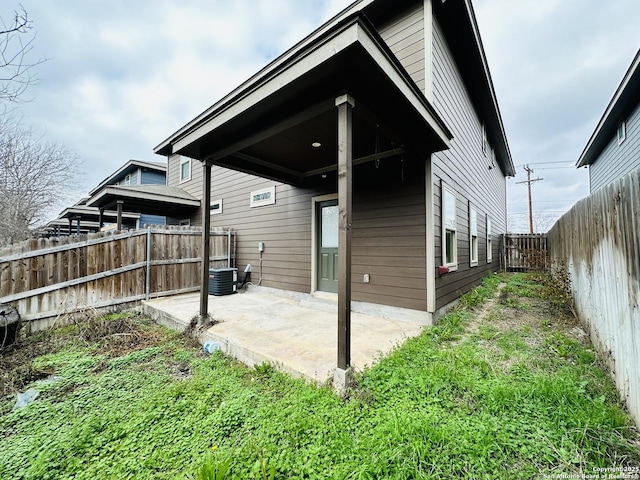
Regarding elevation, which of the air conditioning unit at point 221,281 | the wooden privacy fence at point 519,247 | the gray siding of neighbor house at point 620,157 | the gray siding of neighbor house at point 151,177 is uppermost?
the gray siding of neighbor house at point 151,177

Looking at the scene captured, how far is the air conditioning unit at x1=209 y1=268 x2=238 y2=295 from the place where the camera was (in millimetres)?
6105

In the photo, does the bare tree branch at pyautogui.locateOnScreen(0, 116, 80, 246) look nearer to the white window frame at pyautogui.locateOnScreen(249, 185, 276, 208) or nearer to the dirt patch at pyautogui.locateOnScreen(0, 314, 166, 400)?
the dirt patch at pyautogui.locateOnScreen(0, 314, 166, 400)

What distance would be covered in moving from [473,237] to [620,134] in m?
5.81

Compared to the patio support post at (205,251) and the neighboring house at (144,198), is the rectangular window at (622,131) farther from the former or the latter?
A: the neighboring house at (144,198)

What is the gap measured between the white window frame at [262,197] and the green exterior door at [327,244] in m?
1.57

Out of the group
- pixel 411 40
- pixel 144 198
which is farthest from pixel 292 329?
pixel 144 198

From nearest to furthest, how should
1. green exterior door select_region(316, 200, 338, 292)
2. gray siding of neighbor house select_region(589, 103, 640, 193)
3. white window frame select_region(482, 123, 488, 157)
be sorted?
green exterior door select_region(316, 200, 338, 292) < gray siding of neighbor house select_region(589, 103, 640, 193) < white window frame select_region(482, 123, 488, 157)

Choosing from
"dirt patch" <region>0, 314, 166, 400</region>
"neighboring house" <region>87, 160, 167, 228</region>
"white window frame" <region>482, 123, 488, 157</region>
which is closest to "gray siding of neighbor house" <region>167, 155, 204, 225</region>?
"neighboring house" <region>87, 160, 167, 228</region>

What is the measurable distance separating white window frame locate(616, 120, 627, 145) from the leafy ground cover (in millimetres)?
8193

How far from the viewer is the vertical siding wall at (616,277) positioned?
177 centimetres

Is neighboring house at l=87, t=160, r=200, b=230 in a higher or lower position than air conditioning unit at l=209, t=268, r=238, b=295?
higher

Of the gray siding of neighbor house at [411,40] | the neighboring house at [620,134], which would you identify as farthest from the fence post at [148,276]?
the neighboring house at [620,134]

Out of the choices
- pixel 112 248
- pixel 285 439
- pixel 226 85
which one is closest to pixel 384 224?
pixel 285 439

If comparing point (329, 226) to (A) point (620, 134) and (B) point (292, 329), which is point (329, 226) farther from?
(A) point (620, 134)
